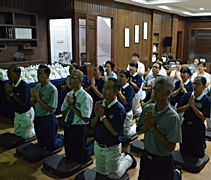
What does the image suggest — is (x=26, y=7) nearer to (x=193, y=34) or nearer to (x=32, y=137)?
(x=32, y=137)

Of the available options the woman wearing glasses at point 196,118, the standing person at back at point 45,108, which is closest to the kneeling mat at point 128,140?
the woman wearing glasses at point 196,118

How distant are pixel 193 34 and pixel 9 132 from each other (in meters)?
11.5

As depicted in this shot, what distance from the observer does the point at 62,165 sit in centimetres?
330

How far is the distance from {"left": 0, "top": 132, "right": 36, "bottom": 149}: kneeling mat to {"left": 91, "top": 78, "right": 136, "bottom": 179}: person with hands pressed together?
1.81 metres

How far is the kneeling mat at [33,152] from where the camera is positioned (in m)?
3.58

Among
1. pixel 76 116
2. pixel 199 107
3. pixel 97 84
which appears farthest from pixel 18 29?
pixel 199 107

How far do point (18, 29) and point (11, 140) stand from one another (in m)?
3.04

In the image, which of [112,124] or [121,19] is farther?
[121,19]

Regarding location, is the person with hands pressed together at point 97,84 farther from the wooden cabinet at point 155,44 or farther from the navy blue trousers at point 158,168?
the wooden cabinet at point 155,44

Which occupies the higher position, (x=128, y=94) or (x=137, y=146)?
(x=128, y=94)

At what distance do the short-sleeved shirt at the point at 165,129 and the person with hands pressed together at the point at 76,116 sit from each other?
107 centimetres

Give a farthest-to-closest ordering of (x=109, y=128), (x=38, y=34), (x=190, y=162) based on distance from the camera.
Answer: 1. (x=38, y=34)
2. (x=190, y=162)
3. (x=109, y=128)

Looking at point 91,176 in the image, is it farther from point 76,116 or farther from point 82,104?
point 82,104

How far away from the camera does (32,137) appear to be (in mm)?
4258
